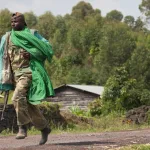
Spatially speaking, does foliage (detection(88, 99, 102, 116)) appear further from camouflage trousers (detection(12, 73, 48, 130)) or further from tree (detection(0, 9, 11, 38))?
tree (detection(0, 9, 11, 38))

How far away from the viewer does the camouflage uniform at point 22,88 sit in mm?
7324

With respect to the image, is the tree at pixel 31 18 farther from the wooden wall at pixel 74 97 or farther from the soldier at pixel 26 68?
the soldier at pixel 26 68

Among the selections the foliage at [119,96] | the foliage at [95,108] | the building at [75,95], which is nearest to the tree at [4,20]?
the building at [75,95]

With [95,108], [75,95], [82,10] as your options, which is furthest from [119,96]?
[82,10]

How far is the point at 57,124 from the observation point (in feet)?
57.6

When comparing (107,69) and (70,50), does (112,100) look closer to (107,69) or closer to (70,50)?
(107,69)

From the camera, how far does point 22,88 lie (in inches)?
290

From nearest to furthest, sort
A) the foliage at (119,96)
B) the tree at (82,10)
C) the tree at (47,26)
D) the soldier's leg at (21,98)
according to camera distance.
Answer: the soldier's leg at (21,98) → the foliage at (119,96) → the tree at (47,26) → the tree at (82,10)

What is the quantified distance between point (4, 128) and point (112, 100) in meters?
18.2

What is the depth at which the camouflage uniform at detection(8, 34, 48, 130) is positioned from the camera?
24.0ft

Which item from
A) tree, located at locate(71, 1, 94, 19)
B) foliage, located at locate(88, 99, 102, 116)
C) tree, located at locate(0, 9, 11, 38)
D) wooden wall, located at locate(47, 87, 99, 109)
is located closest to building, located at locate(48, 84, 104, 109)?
wooden wall, located at locate(47, 87, 99, 109)

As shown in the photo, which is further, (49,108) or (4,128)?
(49,108)

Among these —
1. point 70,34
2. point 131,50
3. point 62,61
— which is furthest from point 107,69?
point 70,34

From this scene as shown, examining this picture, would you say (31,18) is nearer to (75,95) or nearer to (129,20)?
(129,20)
